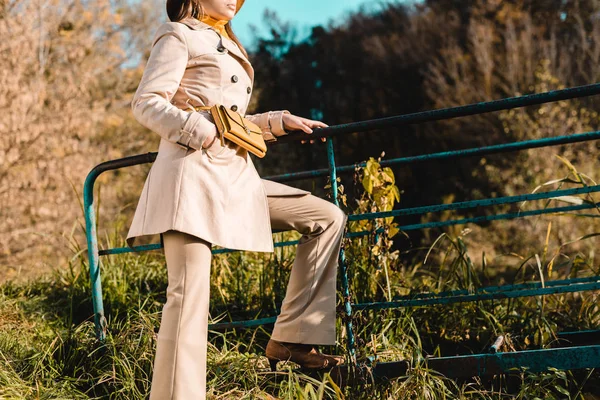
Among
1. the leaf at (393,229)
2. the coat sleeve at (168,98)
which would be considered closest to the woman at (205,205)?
the coat sleeve at (168,98)

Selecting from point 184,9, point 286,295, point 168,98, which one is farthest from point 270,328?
point 184,9

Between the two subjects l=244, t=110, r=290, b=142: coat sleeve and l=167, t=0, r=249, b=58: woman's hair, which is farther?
l=244, t=110, r=290, b=142: coat sleeve

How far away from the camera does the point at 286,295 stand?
9.02 feet

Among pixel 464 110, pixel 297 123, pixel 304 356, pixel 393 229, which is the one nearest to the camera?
pixel 464 110

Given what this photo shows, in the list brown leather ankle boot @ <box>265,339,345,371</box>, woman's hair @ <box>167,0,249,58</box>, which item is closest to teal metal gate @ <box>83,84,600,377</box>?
brown leather ankle boot @ <box>265,339,345,371</box>

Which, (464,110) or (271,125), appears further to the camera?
(271,125)

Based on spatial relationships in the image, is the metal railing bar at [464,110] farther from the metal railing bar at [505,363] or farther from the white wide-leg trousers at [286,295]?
the metal railing bar at [505,363]

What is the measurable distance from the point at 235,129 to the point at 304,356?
966 millimetres

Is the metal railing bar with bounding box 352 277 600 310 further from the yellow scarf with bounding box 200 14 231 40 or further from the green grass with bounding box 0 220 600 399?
the yellow scarf with bounding box 200 14 231 40

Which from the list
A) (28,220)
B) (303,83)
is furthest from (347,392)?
(303,83)

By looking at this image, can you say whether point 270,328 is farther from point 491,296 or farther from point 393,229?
point 491,296

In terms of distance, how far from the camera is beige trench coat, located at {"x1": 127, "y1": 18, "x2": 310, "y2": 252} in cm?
234

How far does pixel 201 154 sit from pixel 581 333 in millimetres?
2081

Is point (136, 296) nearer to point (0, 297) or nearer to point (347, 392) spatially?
point (0, 297)
